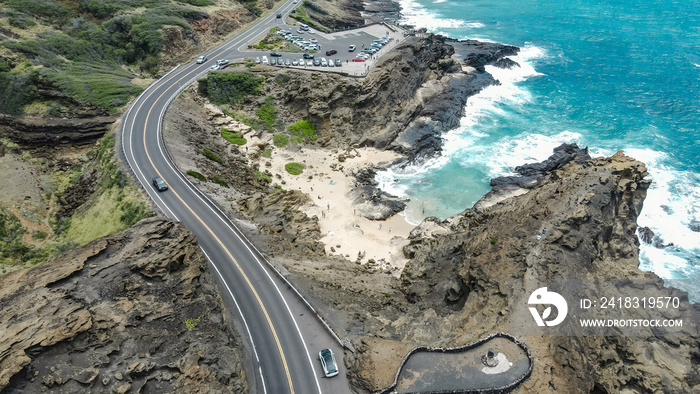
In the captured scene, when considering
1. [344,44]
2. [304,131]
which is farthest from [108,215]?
[344,44]

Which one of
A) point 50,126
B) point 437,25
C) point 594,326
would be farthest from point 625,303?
point 437,25

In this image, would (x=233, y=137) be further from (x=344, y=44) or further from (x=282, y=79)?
(x=344, y=44)

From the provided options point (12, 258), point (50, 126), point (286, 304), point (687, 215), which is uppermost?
point (50, 126)

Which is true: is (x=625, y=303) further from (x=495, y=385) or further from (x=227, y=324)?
(x=227, y=324)

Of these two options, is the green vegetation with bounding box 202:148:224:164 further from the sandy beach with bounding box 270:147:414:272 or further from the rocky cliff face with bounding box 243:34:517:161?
the rocky cliff face with bounding box 243:34:517:161

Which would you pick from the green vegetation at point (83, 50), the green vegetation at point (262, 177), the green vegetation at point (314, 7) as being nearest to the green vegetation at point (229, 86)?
the green vegetation at point (83, 50)

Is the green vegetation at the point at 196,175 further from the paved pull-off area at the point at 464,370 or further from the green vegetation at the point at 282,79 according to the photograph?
the paved pull-off area at the point at 464,370
